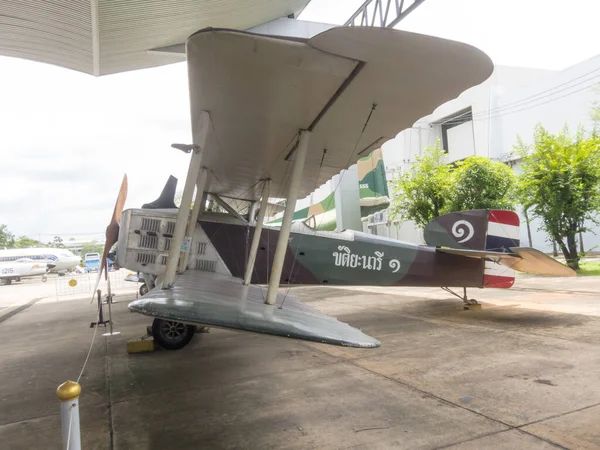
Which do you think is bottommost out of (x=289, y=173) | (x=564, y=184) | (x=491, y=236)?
(x=491, y=236)

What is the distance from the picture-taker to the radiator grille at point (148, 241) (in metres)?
5.96

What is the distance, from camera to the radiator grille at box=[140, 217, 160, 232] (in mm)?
5988

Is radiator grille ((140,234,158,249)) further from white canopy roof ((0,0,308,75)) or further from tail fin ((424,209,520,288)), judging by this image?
white canopy roof ((0,0,308,75))

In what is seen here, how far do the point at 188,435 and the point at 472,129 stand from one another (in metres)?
38.0

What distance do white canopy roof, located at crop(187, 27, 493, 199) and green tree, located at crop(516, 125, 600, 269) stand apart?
45.7ft

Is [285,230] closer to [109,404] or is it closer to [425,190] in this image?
[109,404]

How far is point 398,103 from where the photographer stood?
3.24 meters

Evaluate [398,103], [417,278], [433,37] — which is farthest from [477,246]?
[433,37]

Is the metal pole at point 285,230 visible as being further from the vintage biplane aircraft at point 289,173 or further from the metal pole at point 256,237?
the metal pole at point 256,237

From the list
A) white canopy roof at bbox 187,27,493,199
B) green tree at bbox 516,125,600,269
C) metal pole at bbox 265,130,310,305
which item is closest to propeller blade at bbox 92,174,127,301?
white canopy roof at bbox 187,27,493,199

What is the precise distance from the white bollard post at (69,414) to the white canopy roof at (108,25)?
986 cm

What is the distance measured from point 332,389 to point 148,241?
3.67m

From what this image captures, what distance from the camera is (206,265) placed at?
6.29 meters

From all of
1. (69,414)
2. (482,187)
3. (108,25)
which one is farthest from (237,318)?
(482,187)
